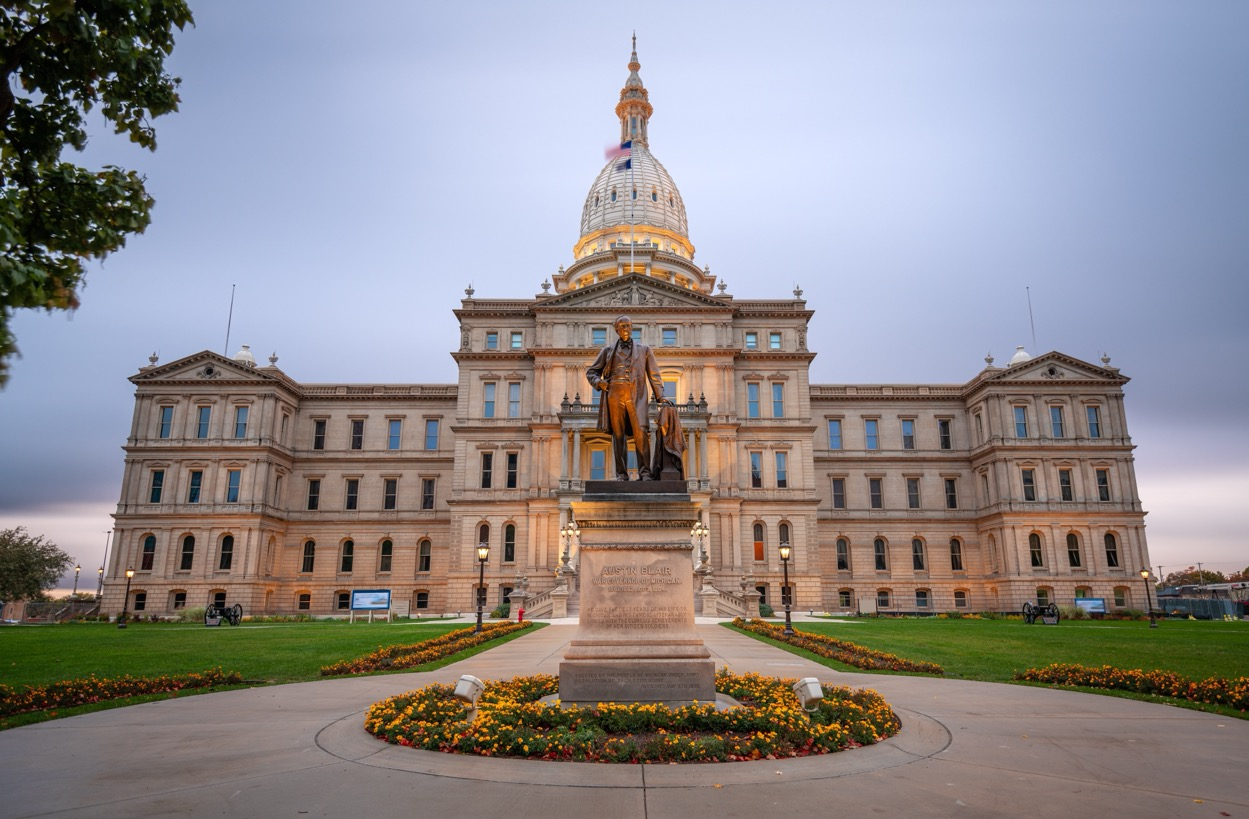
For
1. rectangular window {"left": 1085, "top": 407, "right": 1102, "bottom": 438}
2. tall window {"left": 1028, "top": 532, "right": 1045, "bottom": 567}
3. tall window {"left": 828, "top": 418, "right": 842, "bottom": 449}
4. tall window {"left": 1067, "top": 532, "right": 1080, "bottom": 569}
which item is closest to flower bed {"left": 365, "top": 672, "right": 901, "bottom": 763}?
tall window {"left": 828, "top": 418, "right": 842, "bottom": 449}

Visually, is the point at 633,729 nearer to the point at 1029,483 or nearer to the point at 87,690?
the point at 87,690

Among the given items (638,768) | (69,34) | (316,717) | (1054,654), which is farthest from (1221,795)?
(1054,654)

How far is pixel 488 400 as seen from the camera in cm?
5712

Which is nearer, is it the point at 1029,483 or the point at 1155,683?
the point at 1155,683

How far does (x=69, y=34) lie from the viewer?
23.8 ft

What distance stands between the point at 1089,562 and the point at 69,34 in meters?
66.8

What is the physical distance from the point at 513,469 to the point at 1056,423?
4341 cm

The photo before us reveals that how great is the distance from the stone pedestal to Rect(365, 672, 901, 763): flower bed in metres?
0.48

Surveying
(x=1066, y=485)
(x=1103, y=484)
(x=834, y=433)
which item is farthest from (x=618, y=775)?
(x=1103, y=484)

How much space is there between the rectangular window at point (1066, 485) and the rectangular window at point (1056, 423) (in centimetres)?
295

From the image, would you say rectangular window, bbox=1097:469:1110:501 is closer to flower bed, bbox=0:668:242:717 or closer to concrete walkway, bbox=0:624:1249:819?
concrete walkway, bbox=0:624:1249:819

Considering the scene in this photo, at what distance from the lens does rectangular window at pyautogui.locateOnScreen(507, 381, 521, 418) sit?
5691 centimetres

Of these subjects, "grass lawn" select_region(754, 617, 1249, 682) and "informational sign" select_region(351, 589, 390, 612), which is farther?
"informational sign" select_region(351, 589, 390, 612)

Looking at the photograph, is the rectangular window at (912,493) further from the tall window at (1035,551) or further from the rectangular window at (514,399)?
the rectangular window at (514,399)
